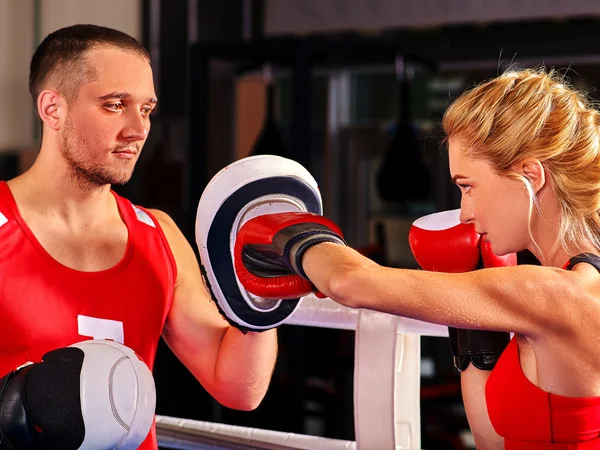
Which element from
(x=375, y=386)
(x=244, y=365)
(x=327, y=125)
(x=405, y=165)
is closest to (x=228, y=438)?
(x=244, y=365)

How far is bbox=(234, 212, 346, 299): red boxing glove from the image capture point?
3.99ft

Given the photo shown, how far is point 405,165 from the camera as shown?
4.28 metres

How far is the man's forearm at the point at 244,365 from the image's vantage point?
1.64 meters

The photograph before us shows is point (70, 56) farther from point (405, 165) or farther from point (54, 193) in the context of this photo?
point (405, 165)

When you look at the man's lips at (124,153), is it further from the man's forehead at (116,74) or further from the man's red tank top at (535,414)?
the man's red tank top at (535,414)

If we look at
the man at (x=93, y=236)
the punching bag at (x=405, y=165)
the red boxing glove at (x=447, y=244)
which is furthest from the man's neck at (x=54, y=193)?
the punching bag at (x=405, y=165)

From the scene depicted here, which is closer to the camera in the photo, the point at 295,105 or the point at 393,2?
the point at 295,105

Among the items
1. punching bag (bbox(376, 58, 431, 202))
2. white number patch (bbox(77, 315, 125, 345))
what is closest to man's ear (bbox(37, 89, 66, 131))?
white number patch (bbox(77, 315, 125, 345))

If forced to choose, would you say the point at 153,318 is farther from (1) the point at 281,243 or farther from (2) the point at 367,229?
(2) the point at 367,229

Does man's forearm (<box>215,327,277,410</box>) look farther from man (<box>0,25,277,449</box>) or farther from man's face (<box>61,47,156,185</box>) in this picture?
man's face (<box>61,47,156,185</box>)

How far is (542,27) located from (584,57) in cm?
39

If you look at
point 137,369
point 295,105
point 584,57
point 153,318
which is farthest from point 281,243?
point 584,57

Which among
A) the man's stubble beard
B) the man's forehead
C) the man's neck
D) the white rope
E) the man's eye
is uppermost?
the man's forehead

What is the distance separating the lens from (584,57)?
15.0ft
